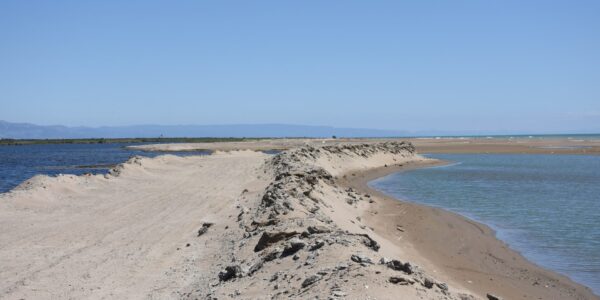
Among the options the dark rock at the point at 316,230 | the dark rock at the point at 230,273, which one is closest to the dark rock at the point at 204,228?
the dark rock at the point at 316,230

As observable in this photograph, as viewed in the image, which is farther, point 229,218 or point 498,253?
point 229,218

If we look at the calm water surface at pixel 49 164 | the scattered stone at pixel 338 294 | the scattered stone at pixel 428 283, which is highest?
the scattered stone at pixel 338 294

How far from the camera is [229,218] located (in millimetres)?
12422

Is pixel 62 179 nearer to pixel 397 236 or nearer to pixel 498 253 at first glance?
pixel 397 236

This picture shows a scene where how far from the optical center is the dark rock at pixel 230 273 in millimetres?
7508

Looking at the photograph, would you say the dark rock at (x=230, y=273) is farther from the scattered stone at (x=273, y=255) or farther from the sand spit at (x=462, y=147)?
the sand spit at (x=462, y=147)

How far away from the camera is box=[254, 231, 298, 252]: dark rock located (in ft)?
28.5

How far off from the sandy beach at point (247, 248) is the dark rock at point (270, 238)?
0.07ft

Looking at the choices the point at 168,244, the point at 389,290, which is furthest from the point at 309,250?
the point at 168,244

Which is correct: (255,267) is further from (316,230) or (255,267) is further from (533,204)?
(533,204)

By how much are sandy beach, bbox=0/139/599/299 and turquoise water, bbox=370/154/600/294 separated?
692 mm

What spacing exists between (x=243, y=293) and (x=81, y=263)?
3845 mm

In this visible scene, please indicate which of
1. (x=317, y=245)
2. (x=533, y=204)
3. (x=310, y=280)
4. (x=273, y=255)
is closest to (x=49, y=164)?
(x=533, y=204)

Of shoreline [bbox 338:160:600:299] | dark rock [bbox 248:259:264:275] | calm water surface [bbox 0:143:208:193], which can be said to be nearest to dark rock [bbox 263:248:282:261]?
dark rock [bbox 248:259:264:275]
